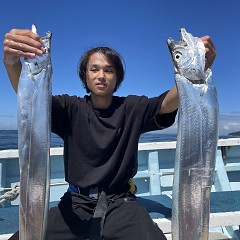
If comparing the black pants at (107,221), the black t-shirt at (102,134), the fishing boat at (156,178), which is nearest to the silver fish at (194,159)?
the black pants at (107,221)

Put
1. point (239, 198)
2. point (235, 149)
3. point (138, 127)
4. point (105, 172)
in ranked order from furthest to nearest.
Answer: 1. point (235, 149)
2. point (239, 198)
3. point (138, 127)
4. point (105, 172)

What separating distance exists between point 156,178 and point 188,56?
3609 millimetres

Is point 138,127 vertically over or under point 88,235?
over

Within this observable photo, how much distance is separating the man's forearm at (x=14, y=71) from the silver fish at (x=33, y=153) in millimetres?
359

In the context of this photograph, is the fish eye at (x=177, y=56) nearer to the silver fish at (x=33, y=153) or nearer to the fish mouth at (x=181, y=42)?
the fish mouth at (x=181, y=42)

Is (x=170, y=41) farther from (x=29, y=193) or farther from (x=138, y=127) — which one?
(x=29, y=193)

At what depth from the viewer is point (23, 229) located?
1927 millimetres

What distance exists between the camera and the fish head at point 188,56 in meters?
1.93

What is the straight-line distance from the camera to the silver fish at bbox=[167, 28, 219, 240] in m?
1.85

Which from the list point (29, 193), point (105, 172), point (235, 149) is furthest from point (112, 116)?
point (235, 149)

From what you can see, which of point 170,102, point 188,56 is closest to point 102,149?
point 170,102

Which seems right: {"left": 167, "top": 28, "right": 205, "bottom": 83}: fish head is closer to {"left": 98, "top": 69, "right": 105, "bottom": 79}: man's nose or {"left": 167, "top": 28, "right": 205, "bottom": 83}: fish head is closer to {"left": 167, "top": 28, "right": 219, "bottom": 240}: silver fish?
{"left": 167, "top": 28, "right": 219, "bottom": 240}: silver fish

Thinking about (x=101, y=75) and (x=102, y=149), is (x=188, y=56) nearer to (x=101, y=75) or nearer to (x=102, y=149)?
(x=101, y=75)

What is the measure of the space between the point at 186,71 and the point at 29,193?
3.94 feet
